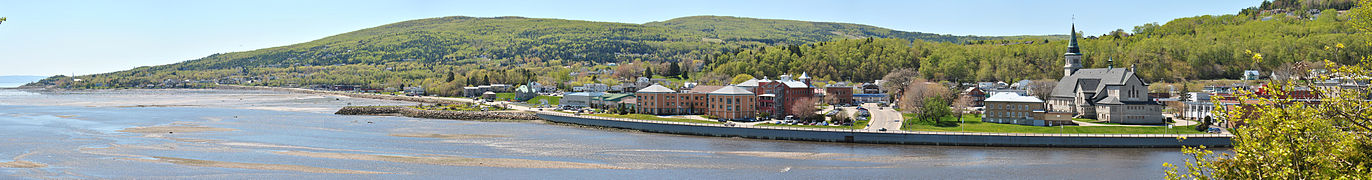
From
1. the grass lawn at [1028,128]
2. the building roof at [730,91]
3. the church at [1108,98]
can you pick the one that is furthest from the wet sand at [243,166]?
the church at [1108,98]

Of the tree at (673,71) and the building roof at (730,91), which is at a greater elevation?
A: the tree at (673,71)

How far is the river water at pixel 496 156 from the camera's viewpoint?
33031 mm

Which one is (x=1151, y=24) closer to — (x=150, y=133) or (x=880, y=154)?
(x=880, y=154)

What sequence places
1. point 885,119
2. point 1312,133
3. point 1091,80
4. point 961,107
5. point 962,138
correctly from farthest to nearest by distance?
point 1091,80, point 961,107, point 885,119, point 962,138, point 1312,133

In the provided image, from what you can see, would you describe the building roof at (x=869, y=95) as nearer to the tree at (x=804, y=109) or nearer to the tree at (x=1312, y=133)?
the tree at (x=804, y=109)

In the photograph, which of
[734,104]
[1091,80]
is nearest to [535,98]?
[734,104]

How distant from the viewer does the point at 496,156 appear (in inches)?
1517

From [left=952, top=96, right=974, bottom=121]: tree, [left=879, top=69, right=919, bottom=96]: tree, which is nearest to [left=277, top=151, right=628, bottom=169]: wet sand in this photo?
[left=952, top=96, right=974, bottom=121]: tree

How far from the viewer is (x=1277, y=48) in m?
94.6

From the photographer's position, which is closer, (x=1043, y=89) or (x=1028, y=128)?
(x=1028, y=128)

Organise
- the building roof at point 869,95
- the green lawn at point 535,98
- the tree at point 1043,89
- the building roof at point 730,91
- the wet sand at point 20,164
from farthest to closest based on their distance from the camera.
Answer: the building roof at point 869,95 → the green lawn at point 535,98 → the tree at point 1043,89 → the building roof at point 730,91 → the wet sand at point 20,164

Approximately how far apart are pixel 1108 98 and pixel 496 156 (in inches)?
1439

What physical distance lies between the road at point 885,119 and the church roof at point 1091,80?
433 inches

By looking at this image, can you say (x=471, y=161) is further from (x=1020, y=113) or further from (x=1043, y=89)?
(x=1043, y=89)
